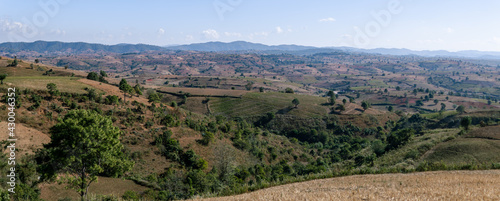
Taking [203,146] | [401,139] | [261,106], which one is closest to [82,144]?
[203,146]

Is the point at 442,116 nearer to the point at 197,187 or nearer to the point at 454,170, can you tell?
the point at 454,170

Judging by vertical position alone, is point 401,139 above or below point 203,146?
above

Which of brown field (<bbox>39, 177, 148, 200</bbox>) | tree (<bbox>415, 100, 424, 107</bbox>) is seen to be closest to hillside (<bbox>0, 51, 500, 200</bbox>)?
brown field (<bbox>39, 177, 148, 200</bbox>)

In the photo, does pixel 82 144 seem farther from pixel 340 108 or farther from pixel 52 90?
pixel 340 108

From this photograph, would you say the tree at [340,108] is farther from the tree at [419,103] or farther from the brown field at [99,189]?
the brown field at [99,189]

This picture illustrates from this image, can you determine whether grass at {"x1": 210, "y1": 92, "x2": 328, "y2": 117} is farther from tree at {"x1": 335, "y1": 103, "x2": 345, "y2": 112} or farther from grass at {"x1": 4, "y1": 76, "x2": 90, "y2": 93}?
grass at {"x1": 4, "y1": 76, "x2": 90, "y2": 93}

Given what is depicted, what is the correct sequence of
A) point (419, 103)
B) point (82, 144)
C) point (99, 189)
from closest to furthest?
point (82, 144) < point (99, 189) < point (419, 103)

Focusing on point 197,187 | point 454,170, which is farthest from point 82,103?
point 454,170

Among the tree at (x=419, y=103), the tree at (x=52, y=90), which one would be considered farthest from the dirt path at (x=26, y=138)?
the tree at (x=419, y=103)

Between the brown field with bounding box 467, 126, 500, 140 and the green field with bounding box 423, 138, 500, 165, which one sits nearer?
the green field with bounding box 423, 138, 500, 165
